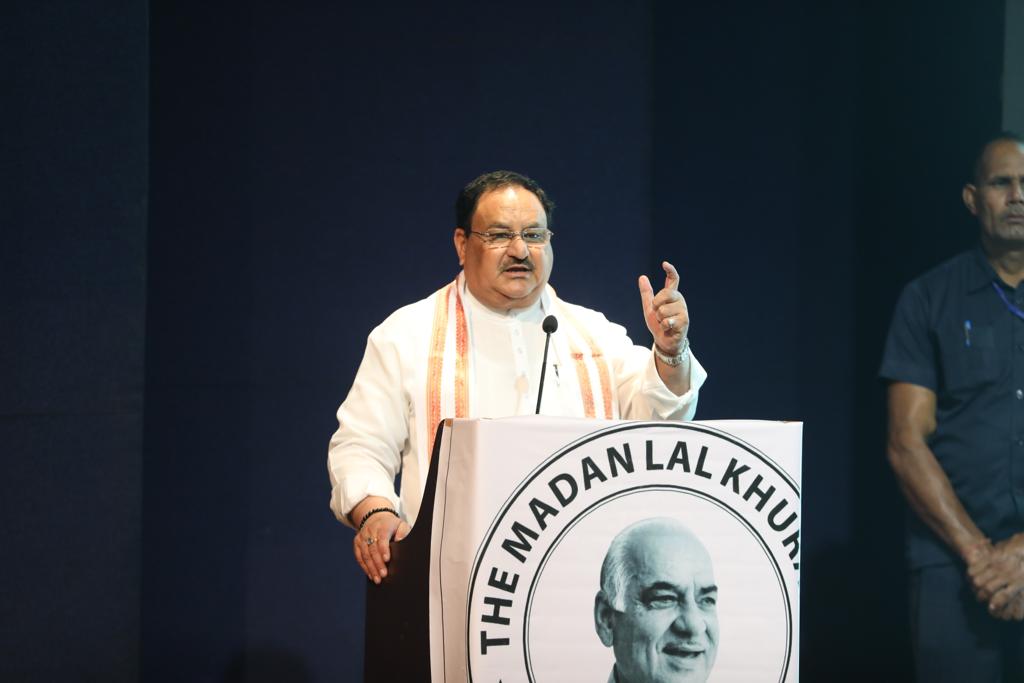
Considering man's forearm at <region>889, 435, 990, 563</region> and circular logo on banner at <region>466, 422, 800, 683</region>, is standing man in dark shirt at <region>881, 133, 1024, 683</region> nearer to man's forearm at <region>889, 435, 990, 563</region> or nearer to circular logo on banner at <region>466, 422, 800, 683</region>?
man's forearm at <region>889, 435, 990, 563</region>

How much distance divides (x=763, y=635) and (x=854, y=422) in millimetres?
2290

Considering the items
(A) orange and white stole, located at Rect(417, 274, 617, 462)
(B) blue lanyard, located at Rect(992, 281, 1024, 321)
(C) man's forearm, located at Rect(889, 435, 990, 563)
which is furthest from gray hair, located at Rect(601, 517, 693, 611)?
(B) blue lanyard, located at Rect(992, 281, 1024, 321)

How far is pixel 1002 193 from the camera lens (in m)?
3.15

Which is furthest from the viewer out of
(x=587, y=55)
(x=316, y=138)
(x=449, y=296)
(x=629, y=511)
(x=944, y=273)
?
(x=587, y=55)

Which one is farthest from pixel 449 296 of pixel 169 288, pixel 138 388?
pixel 169 288

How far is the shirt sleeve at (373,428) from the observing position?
241 centimetres

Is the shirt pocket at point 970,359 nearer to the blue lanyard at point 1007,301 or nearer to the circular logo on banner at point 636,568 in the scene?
the blue lanyard at point 1007,301

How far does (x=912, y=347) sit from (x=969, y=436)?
0.28 meters

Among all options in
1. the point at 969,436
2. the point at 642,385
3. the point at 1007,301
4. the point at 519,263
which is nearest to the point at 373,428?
the point at 519,263

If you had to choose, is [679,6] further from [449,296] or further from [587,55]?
[449,296]

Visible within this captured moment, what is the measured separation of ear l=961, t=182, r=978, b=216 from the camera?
10.6 feet

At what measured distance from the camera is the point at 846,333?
3973 mm

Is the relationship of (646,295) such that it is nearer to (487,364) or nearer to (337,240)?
(487,364)

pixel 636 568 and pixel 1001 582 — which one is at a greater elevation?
pixel 636 568
